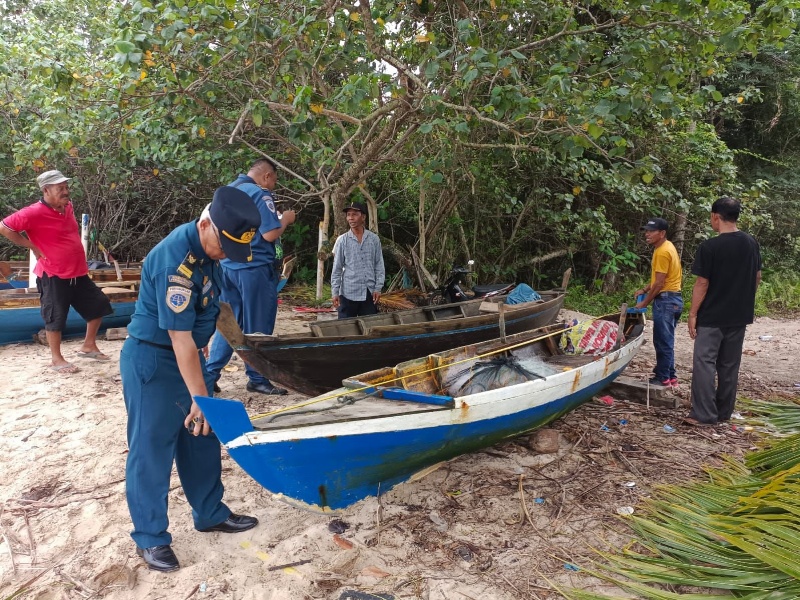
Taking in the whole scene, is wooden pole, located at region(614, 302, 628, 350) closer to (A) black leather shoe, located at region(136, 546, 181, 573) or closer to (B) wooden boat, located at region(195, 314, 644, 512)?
(B) wooden boat, located at region(195, 314, 644, 512)

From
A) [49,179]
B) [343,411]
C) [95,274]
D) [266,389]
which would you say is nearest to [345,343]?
[266,389]

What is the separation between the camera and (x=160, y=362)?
8.11 ft

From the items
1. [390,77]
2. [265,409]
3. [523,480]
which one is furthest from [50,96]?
[523,480]

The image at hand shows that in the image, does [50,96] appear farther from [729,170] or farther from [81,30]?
[729,170]

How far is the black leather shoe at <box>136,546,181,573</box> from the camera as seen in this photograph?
2.57m

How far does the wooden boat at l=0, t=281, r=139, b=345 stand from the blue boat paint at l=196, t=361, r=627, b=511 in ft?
17.0

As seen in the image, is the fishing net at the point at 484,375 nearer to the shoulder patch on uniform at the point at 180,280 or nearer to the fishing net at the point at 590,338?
the fishing net at the point at 590,338

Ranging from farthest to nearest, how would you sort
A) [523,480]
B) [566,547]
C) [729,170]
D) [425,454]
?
[729,170] → [523,480] → [425,454] → [566,547]

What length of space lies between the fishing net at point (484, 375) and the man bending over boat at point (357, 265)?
1.90 m

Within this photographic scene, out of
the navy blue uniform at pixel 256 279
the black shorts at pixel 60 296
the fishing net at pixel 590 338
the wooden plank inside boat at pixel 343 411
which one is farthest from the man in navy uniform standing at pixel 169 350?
the fishing net at pixel 590 338

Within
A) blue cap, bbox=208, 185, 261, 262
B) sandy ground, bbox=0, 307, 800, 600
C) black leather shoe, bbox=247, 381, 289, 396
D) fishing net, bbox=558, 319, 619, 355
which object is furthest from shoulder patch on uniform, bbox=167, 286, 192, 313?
fishing net, bbox=558, 319, 619, 355

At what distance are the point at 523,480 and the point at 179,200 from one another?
9578 mm

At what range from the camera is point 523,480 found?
143 inches

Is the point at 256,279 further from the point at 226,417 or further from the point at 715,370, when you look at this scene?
the point at 715,370
